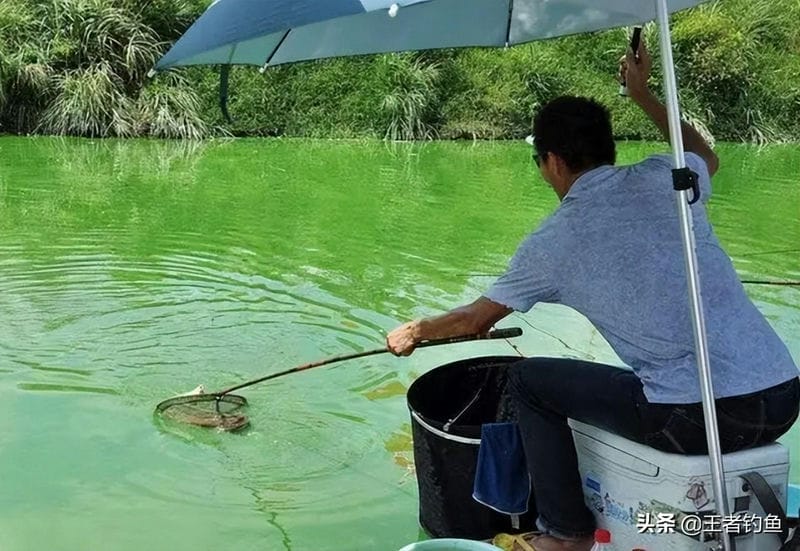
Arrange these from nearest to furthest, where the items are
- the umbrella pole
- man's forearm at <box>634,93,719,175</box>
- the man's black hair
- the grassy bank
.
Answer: the umbrella pole
the man's black hair
man's forearm at <box>634,93,719,175</box>
the grassy bank

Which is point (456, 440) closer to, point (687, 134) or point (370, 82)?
point (687, 134)

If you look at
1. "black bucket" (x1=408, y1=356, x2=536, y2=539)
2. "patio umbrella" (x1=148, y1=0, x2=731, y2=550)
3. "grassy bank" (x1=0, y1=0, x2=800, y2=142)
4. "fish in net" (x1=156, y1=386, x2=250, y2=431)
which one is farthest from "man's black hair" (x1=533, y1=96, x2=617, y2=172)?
"grassy bank" (x1=0, y1=0, x2=800, y2=142)

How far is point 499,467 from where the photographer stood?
2.27 m

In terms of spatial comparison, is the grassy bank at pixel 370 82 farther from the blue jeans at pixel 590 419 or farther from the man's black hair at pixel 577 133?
the blue jeans at pixel 590 419

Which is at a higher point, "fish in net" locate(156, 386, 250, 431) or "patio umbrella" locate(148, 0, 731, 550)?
"patio umbrella" locate(148, 0, 731, 550)

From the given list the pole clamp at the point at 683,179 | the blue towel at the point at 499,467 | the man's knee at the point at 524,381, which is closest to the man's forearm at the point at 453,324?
the man's knee at the point at 524,381

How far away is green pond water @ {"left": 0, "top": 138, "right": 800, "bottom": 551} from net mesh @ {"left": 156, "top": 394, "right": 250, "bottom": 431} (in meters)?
0.05

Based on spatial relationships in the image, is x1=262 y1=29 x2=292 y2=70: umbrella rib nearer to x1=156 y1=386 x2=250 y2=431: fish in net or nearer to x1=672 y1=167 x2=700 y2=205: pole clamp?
x1=156 y1=386 x2=250 y2=431: fish in net

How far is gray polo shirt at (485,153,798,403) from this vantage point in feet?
6.13

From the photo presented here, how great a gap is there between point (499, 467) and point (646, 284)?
65 centimetres

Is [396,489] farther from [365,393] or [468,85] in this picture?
[468,85]

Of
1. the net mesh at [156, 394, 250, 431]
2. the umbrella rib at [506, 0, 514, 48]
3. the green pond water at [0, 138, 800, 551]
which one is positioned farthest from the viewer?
the net mesh at [156, 394, 250, 431]

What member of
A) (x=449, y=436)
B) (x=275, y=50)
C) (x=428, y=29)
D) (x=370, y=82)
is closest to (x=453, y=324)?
(x=449, y=436)

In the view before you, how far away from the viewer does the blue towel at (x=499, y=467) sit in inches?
88.6
